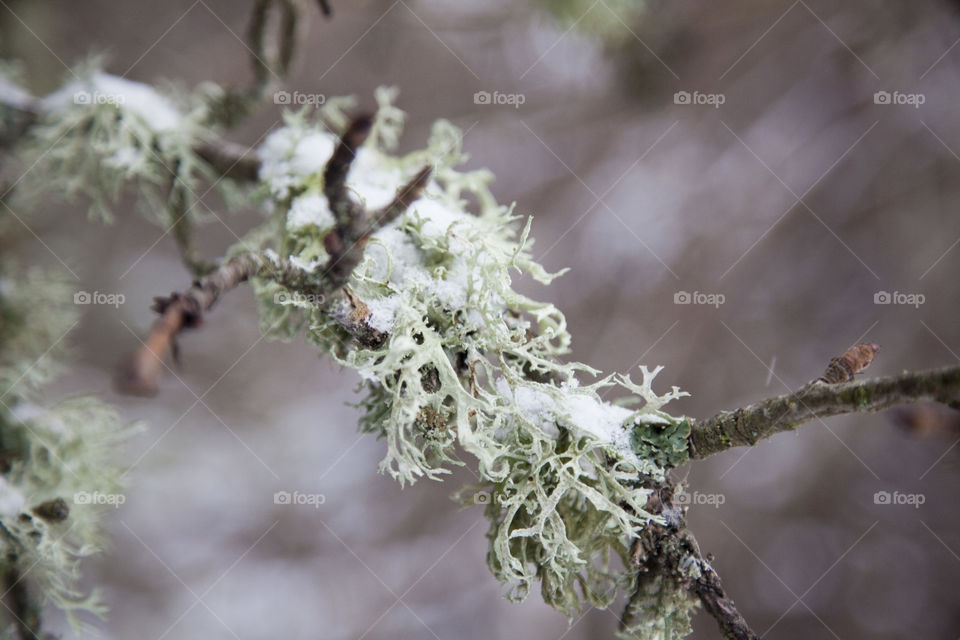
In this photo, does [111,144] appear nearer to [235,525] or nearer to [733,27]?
[235,525]

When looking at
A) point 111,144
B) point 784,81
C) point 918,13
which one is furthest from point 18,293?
point 918,13

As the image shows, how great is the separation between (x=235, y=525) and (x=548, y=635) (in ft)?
4.24

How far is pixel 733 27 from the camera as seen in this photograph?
83.4 inches

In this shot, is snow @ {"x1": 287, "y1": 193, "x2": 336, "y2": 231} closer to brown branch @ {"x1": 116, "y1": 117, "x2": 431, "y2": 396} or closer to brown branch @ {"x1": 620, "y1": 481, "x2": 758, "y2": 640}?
brown branch @ {"x1": 116, "y1": 117, "x2": 431, "y2": 396}

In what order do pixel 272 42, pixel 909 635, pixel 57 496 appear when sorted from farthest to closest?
pixel 909 635 → pixel 272 42 → pixel 57 496
